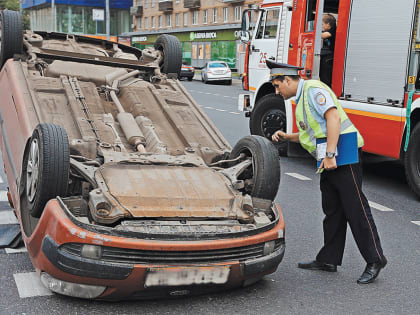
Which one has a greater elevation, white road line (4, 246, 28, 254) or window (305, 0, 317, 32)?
window (305, 0, 317, 32)

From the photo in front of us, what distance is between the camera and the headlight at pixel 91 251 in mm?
3687

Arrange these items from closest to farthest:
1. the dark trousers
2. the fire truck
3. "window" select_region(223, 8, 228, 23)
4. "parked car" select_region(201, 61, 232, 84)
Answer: the dark trousers, the fire truck, "parked car" select_region(201, 61, 232, 84), "window" select_region(223, 8, 228, 23)

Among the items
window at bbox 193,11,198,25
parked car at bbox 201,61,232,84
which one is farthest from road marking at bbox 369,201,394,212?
window at bbox 193,11,198,25

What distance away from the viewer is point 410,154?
7.52 metres

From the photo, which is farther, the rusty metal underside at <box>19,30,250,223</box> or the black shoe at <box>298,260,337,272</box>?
the black shoe at <box>298,260,337,272</box>

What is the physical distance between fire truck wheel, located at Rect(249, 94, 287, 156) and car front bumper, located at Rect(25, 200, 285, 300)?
612cm

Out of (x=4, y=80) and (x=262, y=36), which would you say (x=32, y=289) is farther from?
(x=262, y=36)

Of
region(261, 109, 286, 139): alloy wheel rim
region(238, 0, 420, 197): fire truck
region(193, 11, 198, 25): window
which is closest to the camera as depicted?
region(238, 0, 420, 197): fire truck

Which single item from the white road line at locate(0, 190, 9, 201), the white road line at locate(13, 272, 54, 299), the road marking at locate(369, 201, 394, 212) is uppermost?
the white road line at locate(13, 272, 54, 299)

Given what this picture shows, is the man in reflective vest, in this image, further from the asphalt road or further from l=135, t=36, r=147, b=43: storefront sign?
l=135, t=36, r=147, b=43: storefront sign

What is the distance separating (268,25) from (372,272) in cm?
662

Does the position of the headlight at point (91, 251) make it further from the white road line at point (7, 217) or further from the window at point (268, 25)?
the window at point (268, 25)

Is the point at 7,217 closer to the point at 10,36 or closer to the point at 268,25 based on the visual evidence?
the point at 10,36

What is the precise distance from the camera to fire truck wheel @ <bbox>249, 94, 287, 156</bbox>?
10.0 m
